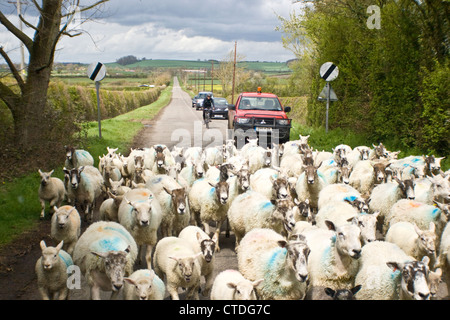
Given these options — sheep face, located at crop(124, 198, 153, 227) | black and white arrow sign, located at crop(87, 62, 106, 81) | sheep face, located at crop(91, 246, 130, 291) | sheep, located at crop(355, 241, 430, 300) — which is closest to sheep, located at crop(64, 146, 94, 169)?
black and white arrow sign, located at crop(87, 62, 106, 81)

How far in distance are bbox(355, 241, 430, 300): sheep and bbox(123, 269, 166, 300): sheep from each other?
8.22 feet

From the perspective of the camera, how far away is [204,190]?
344 inches

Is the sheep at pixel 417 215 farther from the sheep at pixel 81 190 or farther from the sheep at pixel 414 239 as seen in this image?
the sheep at pixel 81 190

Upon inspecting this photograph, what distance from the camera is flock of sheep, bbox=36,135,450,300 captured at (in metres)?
5.41

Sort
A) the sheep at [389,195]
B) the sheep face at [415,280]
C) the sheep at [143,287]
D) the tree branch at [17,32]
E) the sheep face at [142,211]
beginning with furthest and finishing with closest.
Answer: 1. the tree branch at [17,32]
2. the sheep at [389,195]
3. the sheep face at [142,211]
4. the sheep at [143,287]
5. the sheep face at [415,280]

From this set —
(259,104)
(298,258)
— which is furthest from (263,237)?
(259,104)

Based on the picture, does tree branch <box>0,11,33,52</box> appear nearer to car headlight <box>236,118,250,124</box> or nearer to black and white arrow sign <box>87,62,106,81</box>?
black and white arrow sign <box>87,62,106,81</box>

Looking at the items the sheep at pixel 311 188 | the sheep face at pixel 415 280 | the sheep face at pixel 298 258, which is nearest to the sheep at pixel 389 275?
the sheep face at pixel 415 280

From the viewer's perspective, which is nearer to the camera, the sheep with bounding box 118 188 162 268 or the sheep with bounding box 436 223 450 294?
the sheep with bounding box 436 223 450 294

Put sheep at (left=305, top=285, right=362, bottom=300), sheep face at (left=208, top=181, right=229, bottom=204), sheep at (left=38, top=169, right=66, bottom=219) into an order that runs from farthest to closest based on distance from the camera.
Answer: sheep at (left=38, top=169, right=66, bottom=219) → sheep face at (left=208, top=181, right=229, bottom=204) → sheep at (left=305, top=285, right=362, bottom=300)

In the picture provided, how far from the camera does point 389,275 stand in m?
5.40

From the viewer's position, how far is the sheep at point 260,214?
7.28 meters

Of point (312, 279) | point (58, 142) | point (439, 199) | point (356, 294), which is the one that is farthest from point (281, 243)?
point (58, 142)

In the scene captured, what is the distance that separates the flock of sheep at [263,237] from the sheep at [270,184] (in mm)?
29
